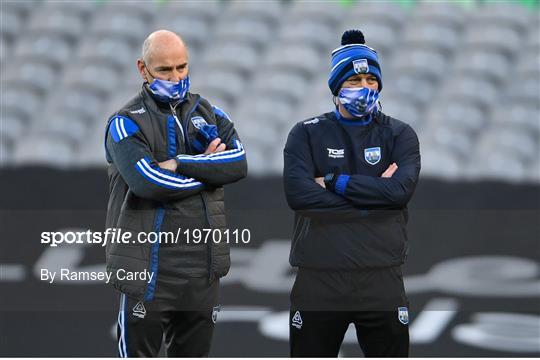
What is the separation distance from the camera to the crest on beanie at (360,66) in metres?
3.04

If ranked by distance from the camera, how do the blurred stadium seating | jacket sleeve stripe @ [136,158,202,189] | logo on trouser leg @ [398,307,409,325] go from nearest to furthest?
jacket sleeve stripe @ [136,158,202,189], logo on trouser leg @ [398,307,409,325], the blurred stadium seating

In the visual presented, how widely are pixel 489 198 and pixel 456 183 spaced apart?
190 mm

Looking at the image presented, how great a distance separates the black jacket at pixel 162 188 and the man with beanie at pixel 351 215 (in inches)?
8.1

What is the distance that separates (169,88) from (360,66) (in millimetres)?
521

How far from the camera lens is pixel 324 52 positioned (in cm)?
775

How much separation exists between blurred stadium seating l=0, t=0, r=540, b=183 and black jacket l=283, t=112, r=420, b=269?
357 centimetres

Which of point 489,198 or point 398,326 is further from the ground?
point 489,198

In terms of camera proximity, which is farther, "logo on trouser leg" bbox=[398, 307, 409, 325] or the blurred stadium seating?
the blurred stadium seating

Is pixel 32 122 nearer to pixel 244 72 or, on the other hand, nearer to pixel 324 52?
pixel 244 72

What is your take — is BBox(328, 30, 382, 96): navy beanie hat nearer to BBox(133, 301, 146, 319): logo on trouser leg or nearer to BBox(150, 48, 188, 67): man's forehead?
BBox(150, 48, 188, 67): man's forehead

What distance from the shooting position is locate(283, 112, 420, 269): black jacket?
299 cm

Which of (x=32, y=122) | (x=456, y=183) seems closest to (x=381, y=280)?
(x=456, y=183)

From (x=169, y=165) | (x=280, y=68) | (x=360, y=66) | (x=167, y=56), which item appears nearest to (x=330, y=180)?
(x=360, y=66)

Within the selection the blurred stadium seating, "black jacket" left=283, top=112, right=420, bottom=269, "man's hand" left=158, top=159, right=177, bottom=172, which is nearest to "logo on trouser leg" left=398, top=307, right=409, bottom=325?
"black jacket" left=283, top=112, right=420, bottom=269
